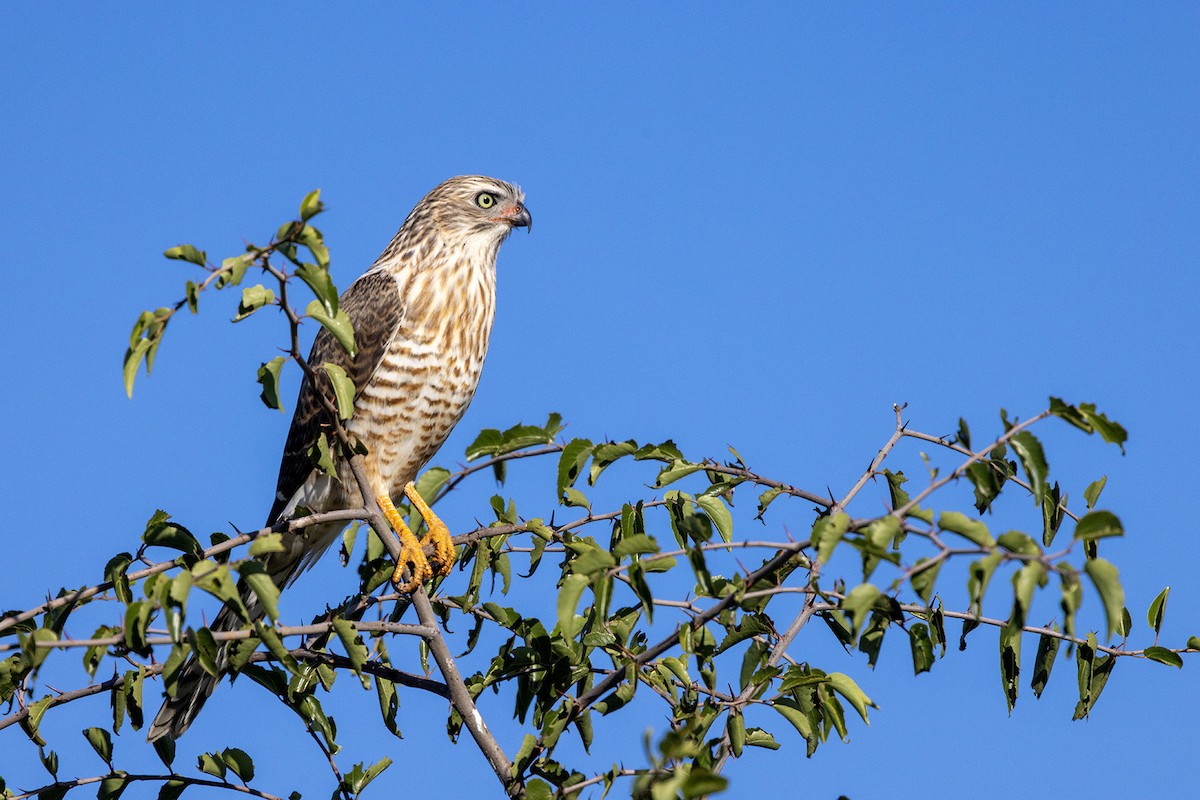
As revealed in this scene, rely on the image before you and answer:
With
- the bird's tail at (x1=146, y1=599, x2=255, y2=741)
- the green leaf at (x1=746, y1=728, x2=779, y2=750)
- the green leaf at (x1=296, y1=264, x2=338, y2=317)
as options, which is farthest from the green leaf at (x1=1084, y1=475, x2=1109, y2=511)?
the bird's tail at (x1=146, y1=599, x2=255, y2=741)

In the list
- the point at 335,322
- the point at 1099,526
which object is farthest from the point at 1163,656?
the point at 335,322

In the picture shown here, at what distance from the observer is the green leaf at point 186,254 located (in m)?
2.44

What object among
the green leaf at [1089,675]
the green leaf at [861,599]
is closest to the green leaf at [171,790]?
the green leaf at [861,599]

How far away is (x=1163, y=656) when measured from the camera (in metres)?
3.16

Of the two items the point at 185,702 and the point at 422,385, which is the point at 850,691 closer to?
the point at 185,702

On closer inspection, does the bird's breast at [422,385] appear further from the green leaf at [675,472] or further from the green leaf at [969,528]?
the green leaf at [969,528]

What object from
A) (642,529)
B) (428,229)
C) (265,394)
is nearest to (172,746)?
(265,394)

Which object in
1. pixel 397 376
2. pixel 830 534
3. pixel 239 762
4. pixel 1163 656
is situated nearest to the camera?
pixel 830 534

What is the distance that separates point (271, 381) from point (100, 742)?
1302 mm

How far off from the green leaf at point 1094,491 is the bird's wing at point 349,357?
3.21 meters

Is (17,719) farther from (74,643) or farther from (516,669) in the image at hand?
(516,669)

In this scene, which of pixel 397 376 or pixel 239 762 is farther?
pixel 397 376

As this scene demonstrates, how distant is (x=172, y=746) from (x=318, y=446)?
38.7 inches

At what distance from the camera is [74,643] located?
2.72 metres
